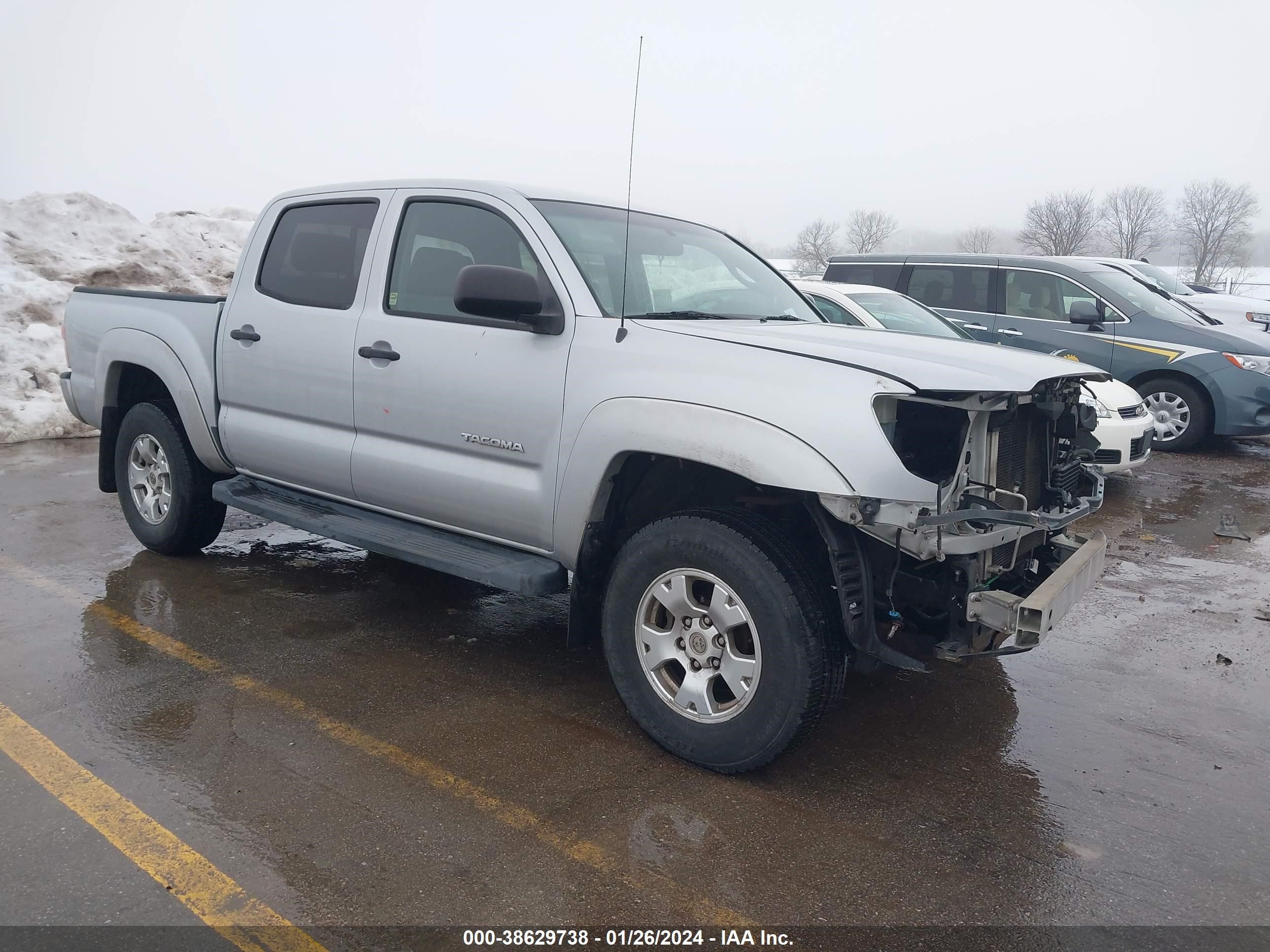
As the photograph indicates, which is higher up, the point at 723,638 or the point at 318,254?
the point at 318,254

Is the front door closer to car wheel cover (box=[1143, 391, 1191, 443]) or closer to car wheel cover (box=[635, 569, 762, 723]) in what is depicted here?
car wheel cover (box=[635, 569, 762, 723])

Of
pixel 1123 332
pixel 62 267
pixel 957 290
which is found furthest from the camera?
pixel 62 267

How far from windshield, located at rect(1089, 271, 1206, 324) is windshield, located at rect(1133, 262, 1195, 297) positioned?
90.1 inches

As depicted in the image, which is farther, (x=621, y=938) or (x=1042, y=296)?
(x=1042, y=296)

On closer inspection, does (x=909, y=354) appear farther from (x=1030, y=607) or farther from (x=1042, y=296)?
(x=1042, y=296)

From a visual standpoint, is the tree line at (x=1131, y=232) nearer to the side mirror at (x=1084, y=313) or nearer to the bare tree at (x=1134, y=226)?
the bare tree at (x=1134, y=226)

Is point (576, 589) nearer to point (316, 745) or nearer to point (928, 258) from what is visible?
point (316, 745)

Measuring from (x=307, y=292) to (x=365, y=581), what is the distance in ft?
5.35

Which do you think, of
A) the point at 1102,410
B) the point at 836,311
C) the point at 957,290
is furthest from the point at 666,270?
the point at 957,290

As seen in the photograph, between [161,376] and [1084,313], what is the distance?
7.83 m

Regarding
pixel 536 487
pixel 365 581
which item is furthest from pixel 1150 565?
pixel 365 581

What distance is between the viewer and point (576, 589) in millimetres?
3615

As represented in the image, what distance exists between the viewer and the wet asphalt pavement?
2650 millimetres

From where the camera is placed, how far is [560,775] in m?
3.27
